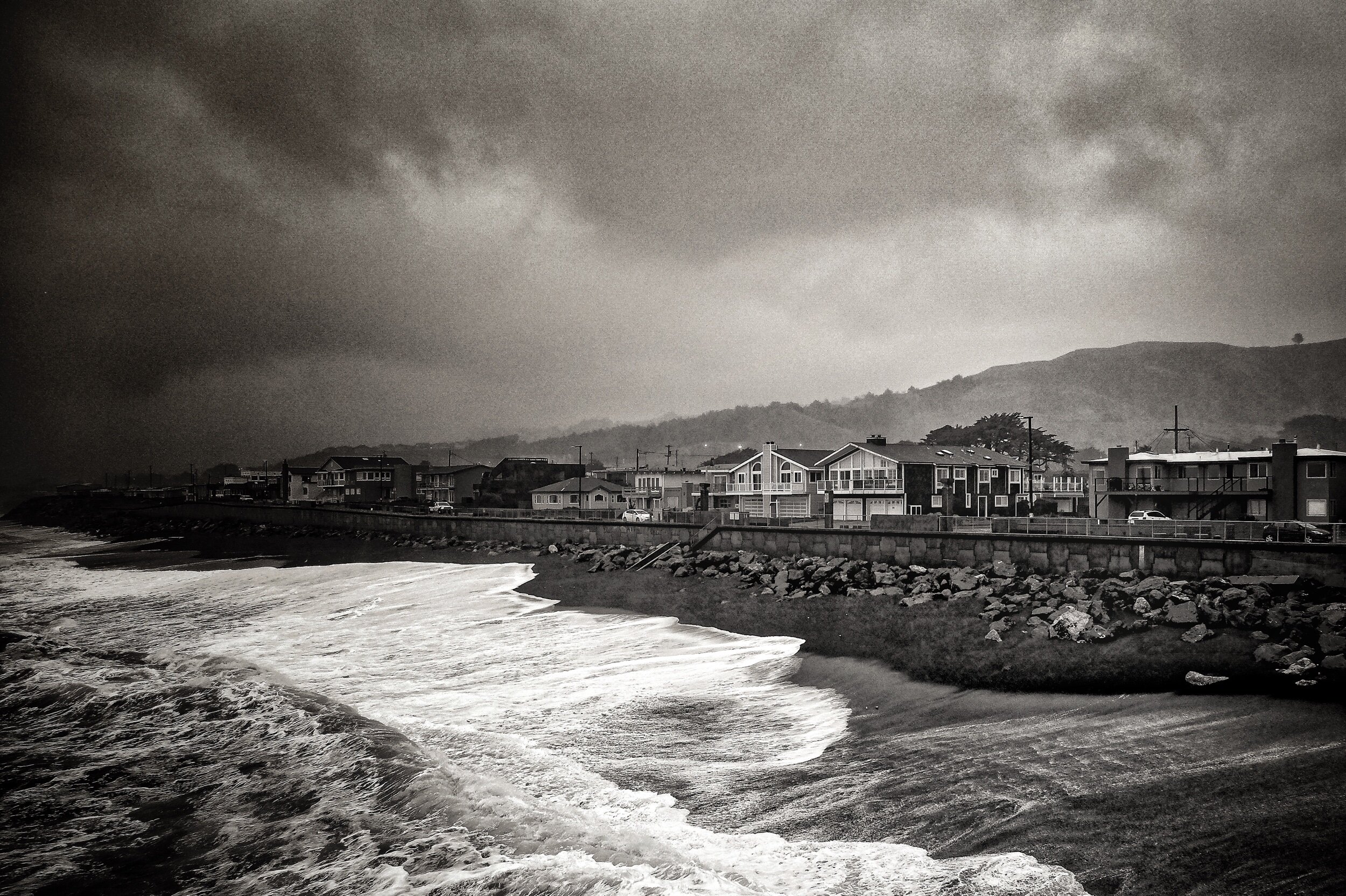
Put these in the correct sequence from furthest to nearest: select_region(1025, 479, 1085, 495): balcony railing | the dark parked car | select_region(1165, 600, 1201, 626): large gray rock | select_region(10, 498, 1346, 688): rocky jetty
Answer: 1. select_region(1025, 479, 1085, 495): balcony railing
2. the dark parked car
3. select_region(1165, 600, 1201, 626): large gray rock
4. select_region(10, 498, 1346, 688): rocky jetty

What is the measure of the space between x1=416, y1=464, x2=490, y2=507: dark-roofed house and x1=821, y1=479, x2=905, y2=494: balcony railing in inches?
2357

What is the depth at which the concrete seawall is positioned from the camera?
21.7 metres

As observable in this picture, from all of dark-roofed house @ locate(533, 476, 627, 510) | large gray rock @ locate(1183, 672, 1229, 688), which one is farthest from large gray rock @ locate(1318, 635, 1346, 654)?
dark-roofed house @ locate(533, 476, 627, 510)

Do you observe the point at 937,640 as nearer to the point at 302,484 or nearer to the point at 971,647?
the point at 971,647

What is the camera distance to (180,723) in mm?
16938

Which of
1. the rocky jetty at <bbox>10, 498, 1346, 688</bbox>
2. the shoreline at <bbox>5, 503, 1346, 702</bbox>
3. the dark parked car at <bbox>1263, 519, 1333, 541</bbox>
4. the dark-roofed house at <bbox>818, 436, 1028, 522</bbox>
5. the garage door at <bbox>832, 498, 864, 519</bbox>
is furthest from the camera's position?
the garage door at <bbox>832, 498, 864, 519</bbox>

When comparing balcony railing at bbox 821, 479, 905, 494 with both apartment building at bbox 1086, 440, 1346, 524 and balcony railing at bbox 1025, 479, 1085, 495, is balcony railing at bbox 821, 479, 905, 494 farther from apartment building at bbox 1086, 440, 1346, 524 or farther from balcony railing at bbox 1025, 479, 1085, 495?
balcony railing at bbox 1025, 479, 1085, 495

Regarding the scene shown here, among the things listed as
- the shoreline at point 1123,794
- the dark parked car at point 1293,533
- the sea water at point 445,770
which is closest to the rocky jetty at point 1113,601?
the shoreline at point 1123,794

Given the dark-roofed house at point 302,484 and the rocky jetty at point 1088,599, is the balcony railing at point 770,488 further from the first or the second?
the dark-roofed house at point 302,484

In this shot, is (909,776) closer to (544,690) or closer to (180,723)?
(544,690)

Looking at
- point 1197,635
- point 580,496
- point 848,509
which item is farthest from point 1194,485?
point 580,496

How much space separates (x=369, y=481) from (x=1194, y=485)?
104 meters

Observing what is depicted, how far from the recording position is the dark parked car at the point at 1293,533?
23922 millimetres

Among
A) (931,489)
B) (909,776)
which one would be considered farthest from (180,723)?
(931,489)
